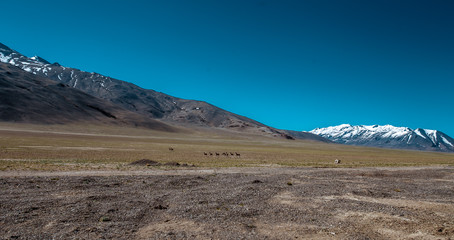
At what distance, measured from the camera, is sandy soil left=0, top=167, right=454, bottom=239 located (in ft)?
36.3

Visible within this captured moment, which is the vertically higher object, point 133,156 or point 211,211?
point 211,211

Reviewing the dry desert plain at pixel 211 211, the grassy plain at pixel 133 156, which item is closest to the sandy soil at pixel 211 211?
the dry desert plain at pixel 211 211

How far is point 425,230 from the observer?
11.8 meters

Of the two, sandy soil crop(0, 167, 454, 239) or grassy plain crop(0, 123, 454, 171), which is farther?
grassy plain crop(0, 123, 454, 171)

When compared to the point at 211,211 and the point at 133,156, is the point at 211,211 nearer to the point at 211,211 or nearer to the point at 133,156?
the point at 211,211

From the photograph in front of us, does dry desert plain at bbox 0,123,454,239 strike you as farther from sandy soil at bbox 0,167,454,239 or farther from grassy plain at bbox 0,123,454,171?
grassy plain at bbox 0,123,454,171

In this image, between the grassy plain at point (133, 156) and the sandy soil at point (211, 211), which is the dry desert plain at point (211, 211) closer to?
the sandy soil at point (211, 211)

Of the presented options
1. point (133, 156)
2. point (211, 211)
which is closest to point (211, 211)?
point (211, 211)

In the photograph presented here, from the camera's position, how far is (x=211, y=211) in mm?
13906

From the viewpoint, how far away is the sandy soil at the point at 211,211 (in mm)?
11070

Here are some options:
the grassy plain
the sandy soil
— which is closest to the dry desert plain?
the sandy soil

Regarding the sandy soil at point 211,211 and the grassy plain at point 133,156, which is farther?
the grassy plain at point 133,156

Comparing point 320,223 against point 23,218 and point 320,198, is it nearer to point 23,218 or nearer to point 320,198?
point 320,198

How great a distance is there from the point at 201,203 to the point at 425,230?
9.40 meters
